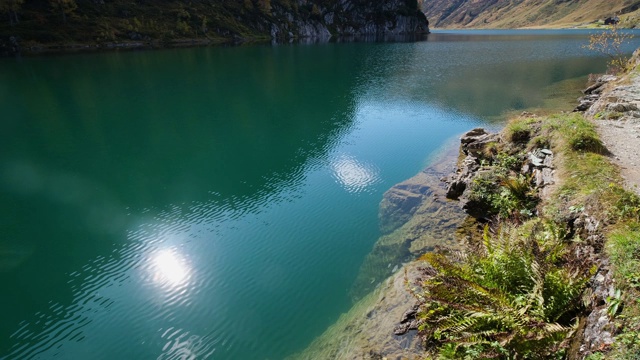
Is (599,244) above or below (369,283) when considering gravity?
above

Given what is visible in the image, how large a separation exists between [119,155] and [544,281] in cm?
2764

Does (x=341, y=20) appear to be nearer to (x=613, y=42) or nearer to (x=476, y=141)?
(x=613, y=42)

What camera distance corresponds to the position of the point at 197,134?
31.4 metres

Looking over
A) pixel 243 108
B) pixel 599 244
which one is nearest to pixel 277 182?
pixel 599 244

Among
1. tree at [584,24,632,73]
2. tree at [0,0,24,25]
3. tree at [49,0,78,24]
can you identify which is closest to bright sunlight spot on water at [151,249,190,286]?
tree at [584,24,632,73]

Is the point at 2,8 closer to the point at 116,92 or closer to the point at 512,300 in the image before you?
the point at 116,92

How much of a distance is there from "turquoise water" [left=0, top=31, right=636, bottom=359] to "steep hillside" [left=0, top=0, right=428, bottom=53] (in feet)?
218

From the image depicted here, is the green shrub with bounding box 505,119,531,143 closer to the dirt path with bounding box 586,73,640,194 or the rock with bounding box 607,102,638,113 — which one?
the dirt path with bounding box 586,73,640,194

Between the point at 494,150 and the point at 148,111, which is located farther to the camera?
the point at 148,111

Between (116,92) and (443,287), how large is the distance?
50.4m

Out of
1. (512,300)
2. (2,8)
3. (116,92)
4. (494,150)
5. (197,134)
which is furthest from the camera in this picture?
(2,8)

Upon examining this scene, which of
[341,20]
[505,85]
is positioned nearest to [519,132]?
[505,85]

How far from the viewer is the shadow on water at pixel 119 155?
15219 mm

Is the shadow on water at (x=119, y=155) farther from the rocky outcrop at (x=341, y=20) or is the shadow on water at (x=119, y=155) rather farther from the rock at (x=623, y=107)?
the rocky outcrop at (x=341, y=20)
